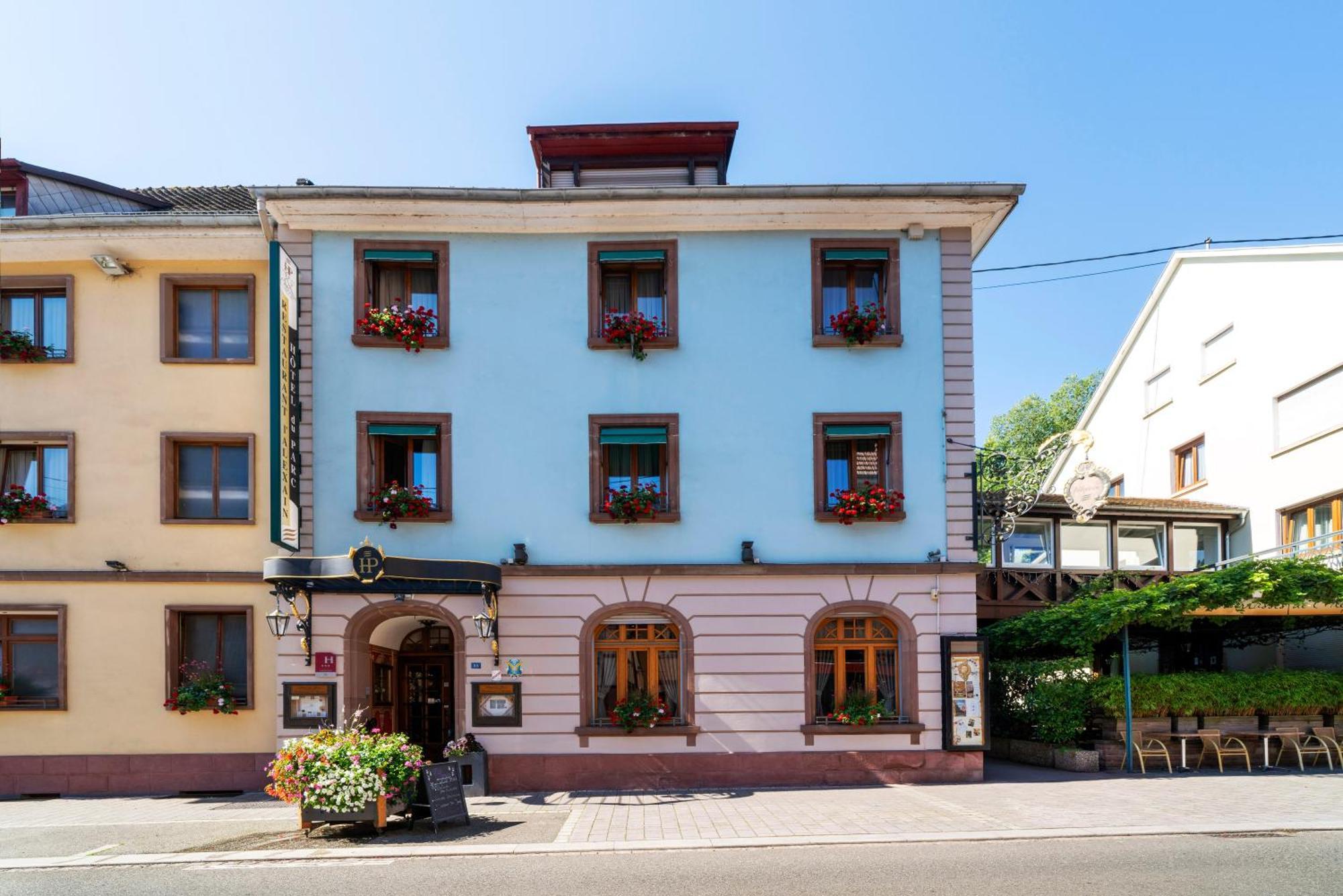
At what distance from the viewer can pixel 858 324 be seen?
632 inches

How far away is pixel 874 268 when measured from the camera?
16.8 m

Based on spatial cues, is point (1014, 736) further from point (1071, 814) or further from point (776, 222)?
point (776, 222)

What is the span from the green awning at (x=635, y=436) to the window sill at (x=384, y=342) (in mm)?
3046

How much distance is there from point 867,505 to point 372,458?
804cm

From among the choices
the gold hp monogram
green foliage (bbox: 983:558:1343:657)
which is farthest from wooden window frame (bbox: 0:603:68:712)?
green foliage (bbox: 983:558:1343:657)

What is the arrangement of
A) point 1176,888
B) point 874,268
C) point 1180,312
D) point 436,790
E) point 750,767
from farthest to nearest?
point 1180,312
point 874,268
point 750,767
point 436,790
point 1176,888

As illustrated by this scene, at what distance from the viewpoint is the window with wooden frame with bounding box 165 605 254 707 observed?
16.0m

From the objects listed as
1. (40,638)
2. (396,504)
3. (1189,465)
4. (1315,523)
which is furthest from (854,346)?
(1189,465)

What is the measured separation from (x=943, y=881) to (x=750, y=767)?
6.34 metres

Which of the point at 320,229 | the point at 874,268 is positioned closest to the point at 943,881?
the point at 874,268

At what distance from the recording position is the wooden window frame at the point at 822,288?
53.7 feet

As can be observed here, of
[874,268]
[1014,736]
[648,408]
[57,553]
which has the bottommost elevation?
[1014,736]

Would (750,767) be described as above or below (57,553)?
below

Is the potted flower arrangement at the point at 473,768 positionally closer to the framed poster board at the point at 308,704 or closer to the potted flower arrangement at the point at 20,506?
the framed poster board at the point at 308,704
